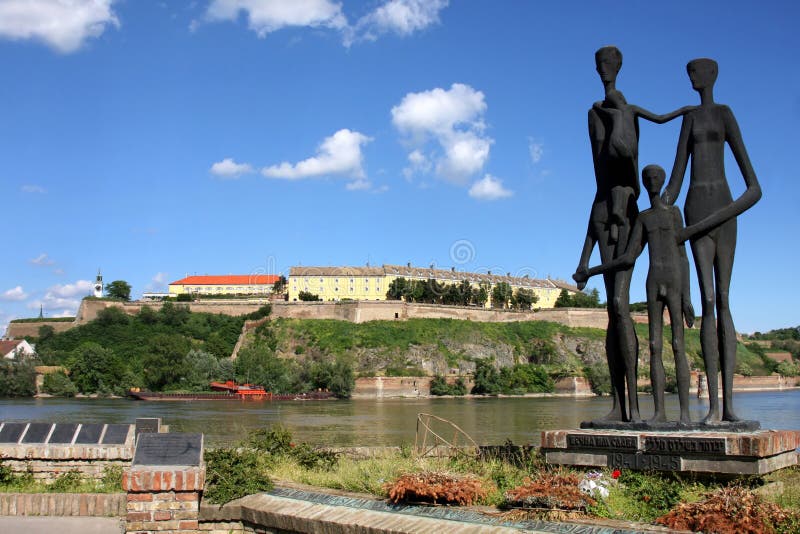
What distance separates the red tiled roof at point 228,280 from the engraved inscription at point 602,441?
13782cm

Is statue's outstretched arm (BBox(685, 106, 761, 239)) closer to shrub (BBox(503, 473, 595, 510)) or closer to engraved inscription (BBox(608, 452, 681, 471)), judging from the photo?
engraved inscription (BBox(608, 452, 681, 471))

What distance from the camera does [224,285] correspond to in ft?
481

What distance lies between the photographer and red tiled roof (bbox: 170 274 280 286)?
5719 inches

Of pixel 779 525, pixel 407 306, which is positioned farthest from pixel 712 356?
pixel 407 306

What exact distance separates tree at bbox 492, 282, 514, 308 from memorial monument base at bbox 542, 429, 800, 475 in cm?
11829

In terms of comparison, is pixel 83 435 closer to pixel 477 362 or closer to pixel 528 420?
pixel 528 420

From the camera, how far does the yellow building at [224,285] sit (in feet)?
472

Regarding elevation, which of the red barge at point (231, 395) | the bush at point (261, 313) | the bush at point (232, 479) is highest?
the bush at point (261, 313)

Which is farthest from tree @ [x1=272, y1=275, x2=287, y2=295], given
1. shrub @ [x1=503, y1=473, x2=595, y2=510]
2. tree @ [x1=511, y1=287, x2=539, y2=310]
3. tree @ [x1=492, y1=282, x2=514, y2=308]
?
shrub @ [x1=503, y1=473, x2=595, y2=510]

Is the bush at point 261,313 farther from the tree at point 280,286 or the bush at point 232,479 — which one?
the bush at point 232,479

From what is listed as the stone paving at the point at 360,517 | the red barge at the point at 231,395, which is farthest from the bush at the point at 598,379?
the stone paving at the point at 360,517

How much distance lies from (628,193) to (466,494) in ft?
14.2

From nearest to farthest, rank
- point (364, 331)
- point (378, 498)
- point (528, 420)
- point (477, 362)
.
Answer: point (378, 498) < point (528, 420) < point (477, 362) < point (364, 331)

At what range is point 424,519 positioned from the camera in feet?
19.9
